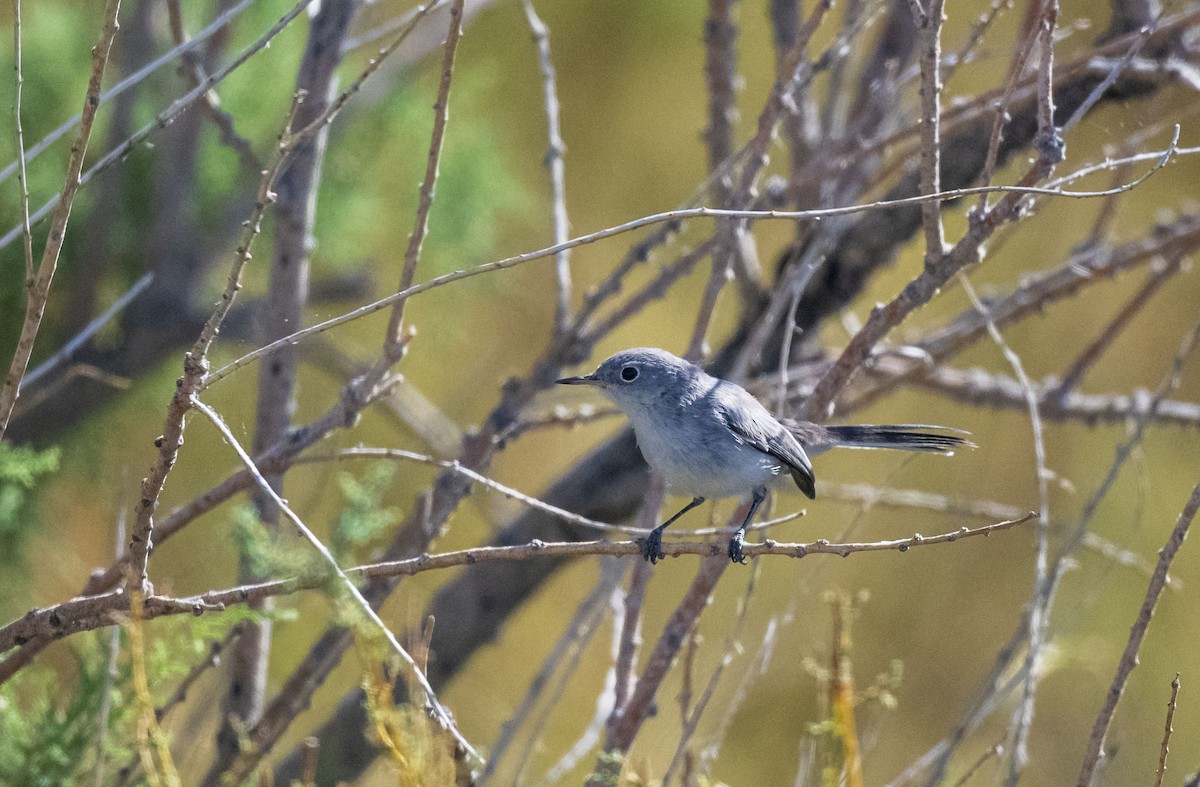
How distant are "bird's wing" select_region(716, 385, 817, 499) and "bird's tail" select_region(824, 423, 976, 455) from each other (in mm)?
133

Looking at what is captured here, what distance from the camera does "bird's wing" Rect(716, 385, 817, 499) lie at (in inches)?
74.4

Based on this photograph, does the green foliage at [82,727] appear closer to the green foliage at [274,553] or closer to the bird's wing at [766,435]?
the green foliage at [274,553]

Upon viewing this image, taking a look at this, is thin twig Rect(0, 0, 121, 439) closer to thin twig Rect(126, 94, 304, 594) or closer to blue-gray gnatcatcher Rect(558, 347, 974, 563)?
thin twig Rect(126, 94, 304, 594)

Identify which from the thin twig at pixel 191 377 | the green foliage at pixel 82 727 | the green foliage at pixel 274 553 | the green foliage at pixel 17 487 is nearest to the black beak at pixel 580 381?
the green foliage at pixel 274 553

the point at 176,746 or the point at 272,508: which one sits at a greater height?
the point at 272,508

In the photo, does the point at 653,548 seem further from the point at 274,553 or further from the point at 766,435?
the point at 274,553

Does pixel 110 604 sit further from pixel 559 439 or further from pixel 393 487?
pixel 559 439

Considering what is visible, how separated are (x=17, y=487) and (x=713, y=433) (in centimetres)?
137

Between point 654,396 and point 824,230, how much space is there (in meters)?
0.49

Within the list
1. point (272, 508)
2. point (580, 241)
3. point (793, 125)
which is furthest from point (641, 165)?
point (580, 241)

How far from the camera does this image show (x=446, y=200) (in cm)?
291

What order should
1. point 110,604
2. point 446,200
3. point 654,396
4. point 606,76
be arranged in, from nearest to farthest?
1. point 110,604
2. point 654,396
3. point 446,200
4. point 606,76

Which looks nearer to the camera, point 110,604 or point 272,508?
point 110,604

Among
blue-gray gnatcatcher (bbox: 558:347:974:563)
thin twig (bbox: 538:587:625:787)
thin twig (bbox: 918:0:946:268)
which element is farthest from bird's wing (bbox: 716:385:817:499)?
thin twig (bbox: 918:0:946:268)
